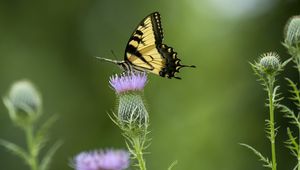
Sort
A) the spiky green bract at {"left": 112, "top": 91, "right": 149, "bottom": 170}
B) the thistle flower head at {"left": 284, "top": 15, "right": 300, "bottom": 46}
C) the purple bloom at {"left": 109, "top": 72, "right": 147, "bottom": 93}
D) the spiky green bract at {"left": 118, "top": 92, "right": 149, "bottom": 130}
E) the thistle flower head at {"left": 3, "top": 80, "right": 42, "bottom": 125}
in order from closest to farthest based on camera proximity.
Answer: the thistle flower head at {"left": 3, "top": 80, "right": 42, "bottom": 125} → the spiky green bract at {"left": 112, "top": 91, "right": 149, "bottom": 170} → the spiky green bract at {"left": 118, "top": 92, "right": 149, "bottom": 130} → the thistle flower head at {"left": 284, "top": 15, "right": 300, "bottom": 46} → the purple bloom at {"left": 109, "top": 72, "right": 147, "bottom": 93}

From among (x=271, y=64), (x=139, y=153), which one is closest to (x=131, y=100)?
(x=139, y=153)

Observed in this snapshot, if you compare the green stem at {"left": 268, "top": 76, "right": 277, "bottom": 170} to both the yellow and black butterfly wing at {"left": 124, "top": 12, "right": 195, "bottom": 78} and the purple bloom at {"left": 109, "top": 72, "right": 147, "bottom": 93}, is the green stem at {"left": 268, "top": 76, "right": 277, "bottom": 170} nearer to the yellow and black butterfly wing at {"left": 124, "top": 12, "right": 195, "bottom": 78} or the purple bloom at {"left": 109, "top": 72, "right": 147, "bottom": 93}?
the purple bloom at {"left": 109, "top": 72, "right": 147, "bottom": 93}

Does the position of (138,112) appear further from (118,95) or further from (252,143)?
(252,143)

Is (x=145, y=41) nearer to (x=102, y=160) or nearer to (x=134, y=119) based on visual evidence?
(x=134, y=119)

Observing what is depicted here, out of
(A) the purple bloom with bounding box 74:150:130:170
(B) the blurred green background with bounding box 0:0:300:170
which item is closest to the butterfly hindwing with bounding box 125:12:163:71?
(A) the purple bloom with bounding box 74:150:130:170

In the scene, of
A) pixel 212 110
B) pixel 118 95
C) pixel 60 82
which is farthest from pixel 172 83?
pixel 118 95

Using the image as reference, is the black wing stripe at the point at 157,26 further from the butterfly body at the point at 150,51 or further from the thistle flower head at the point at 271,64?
the thistle flower head at the point at 271,64
